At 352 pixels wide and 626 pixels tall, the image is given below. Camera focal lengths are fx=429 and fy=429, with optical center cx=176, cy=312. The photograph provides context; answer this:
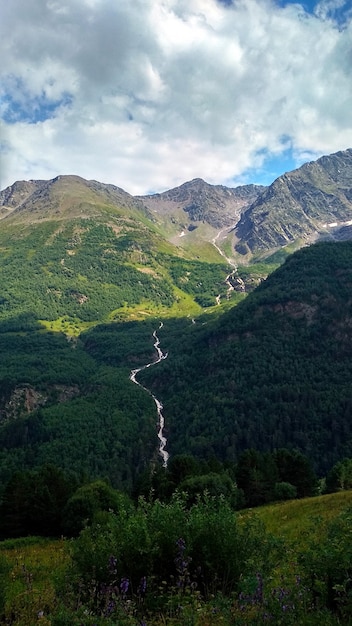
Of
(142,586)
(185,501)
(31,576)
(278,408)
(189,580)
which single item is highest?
(185,501)

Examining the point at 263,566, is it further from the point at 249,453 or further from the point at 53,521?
the point at 249,453

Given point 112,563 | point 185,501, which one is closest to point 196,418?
point 185,501

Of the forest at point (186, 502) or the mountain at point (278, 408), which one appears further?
the mountain at point (278, 408)

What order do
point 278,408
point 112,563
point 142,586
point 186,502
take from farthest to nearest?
point 278,408, point 186,502, point 142,586, point 112,563

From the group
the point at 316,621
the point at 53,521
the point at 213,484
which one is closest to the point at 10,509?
the point at 53,521

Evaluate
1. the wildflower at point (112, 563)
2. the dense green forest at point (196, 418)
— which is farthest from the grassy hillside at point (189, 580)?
the dense green forest at point (196, 418)

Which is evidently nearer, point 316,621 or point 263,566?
point 316,621

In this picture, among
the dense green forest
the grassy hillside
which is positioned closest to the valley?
the grassy hillside

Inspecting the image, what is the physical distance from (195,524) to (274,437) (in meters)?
146

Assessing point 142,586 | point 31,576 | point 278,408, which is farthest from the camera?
point 278,408

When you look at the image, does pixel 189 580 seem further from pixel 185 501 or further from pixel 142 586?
pixel 185 501

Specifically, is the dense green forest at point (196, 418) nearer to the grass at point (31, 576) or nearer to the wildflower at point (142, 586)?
A: the grass at point (31, 576)

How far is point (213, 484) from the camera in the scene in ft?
182

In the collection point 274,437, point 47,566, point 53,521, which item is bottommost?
point 274,437
